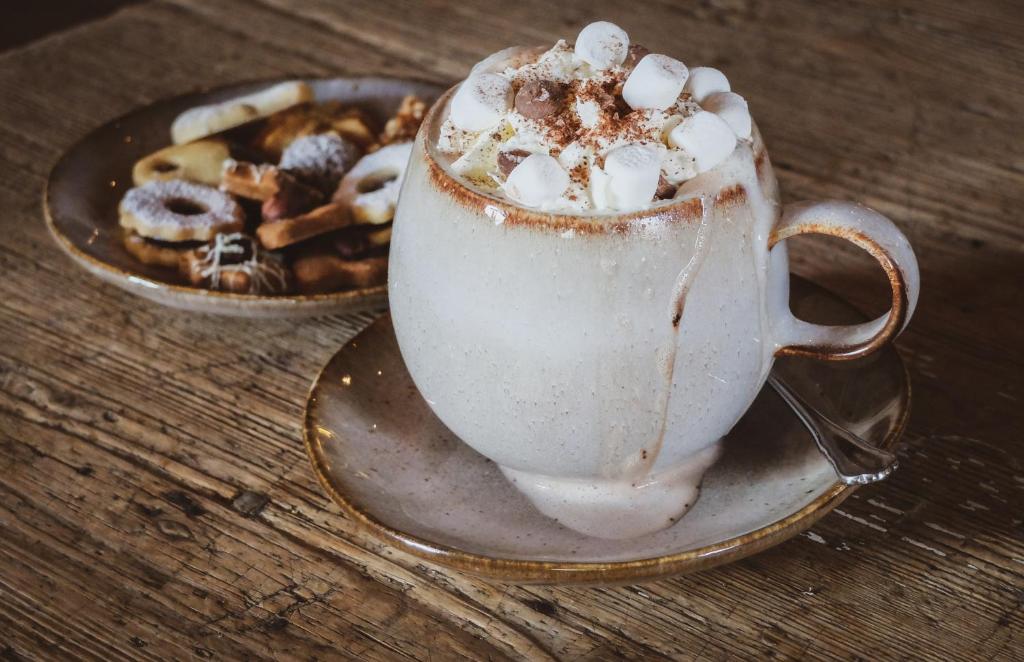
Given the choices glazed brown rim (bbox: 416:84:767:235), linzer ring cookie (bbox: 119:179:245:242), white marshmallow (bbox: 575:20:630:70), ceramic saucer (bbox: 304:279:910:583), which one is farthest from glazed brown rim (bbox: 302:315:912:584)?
linzer ring cookie (bbox: 119:179:245:242)

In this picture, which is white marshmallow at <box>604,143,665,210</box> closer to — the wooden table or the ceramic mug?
the ceramic mug

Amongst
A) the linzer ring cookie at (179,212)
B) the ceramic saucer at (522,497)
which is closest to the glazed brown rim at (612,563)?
the ceramic saucer at (522,497)

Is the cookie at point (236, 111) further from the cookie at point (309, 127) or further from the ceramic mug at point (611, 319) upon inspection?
the ceramic mug at point (611, 319)

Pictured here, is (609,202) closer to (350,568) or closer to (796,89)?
(350,568)

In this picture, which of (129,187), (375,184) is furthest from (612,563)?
(129,187)

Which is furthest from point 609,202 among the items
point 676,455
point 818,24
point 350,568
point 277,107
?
point 818,24

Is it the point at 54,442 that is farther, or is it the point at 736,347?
the point at 54,442

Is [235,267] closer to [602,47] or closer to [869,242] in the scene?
[602,47]

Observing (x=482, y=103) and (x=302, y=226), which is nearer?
(x=482, y=103)
